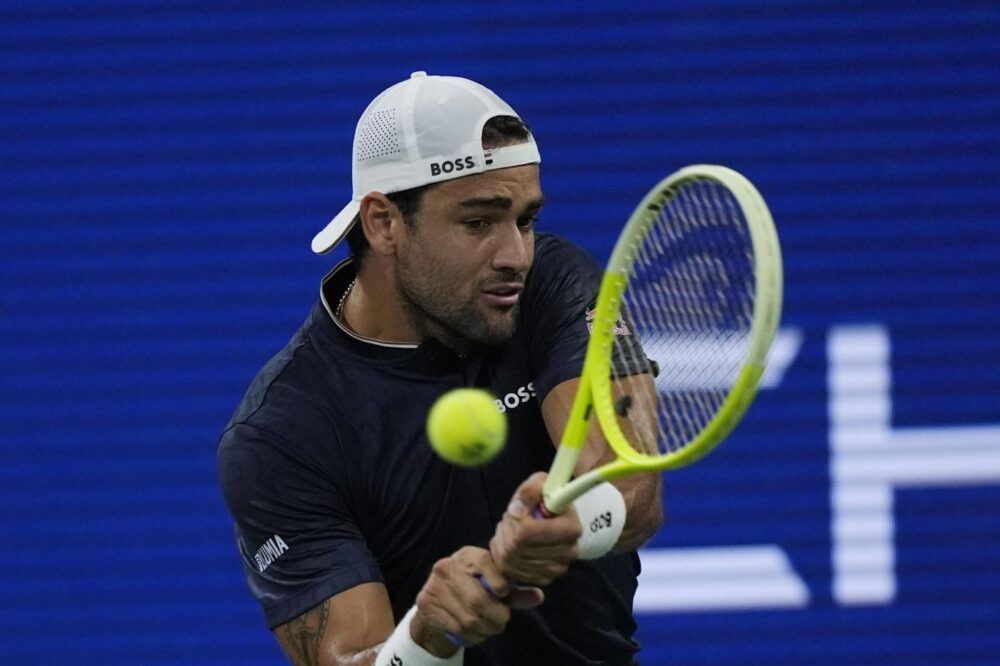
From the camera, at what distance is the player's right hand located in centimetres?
279

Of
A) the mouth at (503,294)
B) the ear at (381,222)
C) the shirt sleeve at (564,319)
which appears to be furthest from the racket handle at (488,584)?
the ear at (381,222)

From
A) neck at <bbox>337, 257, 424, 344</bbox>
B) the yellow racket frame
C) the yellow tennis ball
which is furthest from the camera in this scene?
neck at <bbox>337, 257, 424, 344</bbox>

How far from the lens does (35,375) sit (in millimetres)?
6215

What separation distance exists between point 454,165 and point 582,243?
2655 millimetres

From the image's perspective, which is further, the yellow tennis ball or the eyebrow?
the eyebrow

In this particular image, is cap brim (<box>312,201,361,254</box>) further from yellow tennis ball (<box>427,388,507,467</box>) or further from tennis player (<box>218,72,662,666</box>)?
yellow tennis ball (<box>427,388,507,467</box>)

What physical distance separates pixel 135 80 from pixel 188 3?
1.08 feet

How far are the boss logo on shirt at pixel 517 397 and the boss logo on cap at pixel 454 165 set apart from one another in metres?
0.45

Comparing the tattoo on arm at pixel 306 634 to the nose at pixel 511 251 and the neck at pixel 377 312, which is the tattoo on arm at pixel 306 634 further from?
the nose at pixel 511 251

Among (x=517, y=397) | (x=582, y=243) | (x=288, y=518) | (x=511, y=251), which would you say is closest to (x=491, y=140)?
(x=511, y=251)

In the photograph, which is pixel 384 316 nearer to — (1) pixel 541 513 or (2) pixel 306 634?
(2) pixel 306 634

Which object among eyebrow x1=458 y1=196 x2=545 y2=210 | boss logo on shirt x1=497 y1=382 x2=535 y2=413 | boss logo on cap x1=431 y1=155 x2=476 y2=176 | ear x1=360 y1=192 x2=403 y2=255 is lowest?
boss logo on shirt x1=497 y1=382 x2=535 y2=413

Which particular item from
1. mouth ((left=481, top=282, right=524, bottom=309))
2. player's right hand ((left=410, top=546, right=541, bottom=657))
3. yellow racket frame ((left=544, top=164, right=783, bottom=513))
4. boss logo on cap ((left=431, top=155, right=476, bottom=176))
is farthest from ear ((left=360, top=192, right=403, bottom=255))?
player's right hand ((left=410, top=546, right=541, bottom=657))

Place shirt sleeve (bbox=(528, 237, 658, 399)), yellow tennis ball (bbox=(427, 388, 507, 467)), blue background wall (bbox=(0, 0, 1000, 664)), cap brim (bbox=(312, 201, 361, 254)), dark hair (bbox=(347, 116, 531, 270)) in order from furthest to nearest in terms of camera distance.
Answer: blue background wall (bbox=(0, 0, 1000, 664)), cap brim (bbox=(312, 201, 361, 254)), dark hair (bbox=(347, 116, 531, 270)), shirt sleeve (bbox=(528, 237, 658, 399)), yellow tennis ball (bbox=(427, 388, 507, 467))
